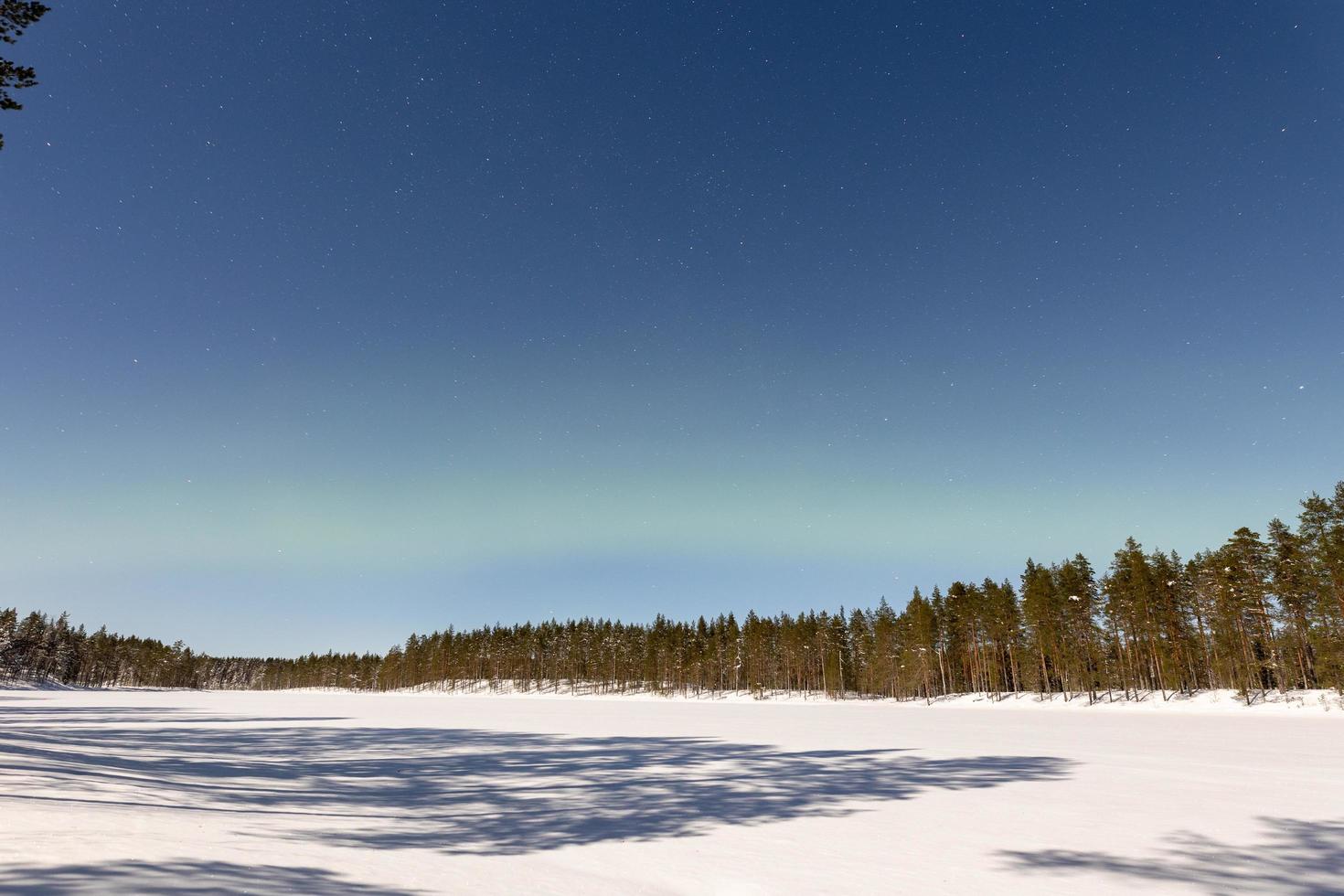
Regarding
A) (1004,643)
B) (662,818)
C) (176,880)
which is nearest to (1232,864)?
(662,818)

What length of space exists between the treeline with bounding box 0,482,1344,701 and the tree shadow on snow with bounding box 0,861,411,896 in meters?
58.3

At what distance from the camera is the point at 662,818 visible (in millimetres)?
10281

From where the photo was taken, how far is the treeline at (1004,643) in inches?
1919

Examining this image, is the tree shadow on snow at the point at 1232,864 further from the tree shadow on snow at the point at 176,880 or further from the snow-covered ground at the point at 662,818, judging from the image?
the tree shadow on snow at the point at 176,880

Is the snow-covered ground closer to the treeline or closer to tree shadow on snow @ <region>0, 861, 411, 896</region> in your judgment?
tree shadow on snow @ <region>0, 861, 411, 896</region>

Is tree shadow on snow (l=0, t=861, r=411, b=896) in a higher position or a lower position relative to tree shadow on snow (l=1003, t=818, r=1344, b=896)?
higher

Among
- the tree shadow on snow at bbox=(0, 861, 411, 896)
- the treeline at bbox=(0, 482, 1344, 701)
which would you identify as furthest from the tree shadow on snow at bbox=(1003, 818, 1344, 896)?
the treeline at bbox=(0, 482, 1344, 701)

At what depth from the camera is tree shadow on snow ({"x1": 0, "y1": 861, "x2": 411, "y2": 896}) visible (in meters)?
4.91

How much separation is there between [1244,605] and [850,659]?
5640cm

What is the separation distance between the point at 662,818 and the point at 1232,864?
24.7 ft

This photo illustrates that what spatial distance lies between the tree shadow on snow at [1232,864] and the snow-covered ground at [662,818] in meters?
0.04

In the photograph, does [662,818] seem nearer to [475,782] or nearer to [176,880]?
[475,782]

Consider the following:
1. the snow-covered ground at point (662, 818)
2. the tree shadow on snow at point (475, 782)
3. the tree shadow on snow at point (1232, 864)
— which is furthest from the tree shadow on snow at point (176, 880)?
the tree shadow on snow at point (1232, 864)

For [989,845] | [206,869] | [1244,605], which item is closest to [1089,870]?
[989,845]
